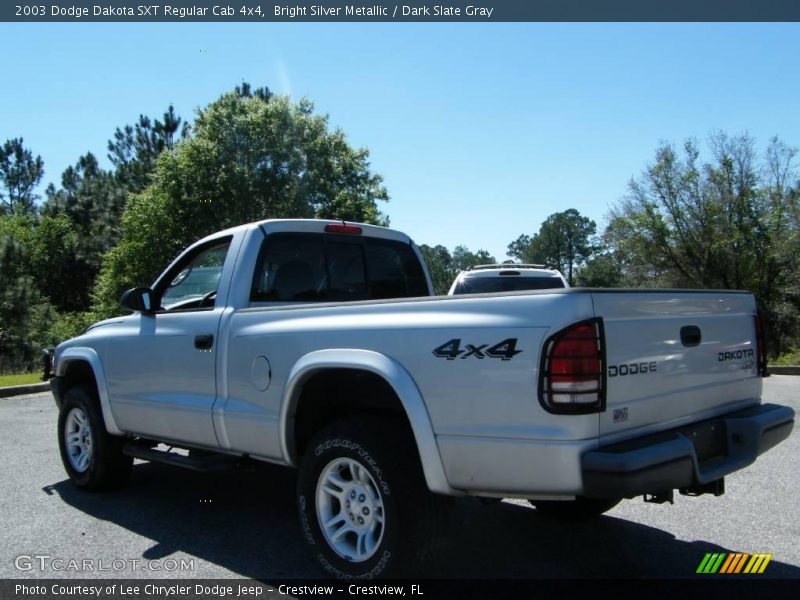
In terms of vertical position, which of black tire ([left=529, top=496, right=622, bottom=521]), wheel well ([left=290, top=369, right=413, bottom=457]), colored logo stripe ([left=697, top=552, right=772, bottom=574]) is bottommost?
colored logo stripe ([left=697, top=552, right=772, bottom=574])

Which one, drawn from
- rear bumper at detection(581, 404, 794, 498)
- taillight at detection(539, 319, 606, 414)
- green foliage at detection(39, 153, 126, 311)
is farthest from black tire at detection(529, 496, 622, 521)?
green foliage at detection(39, 153, 126, 311)

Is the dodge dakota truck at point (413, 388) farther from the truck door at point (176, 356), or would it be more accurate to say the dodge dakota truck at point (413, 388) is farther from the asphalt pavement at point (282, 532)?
the asphalt pavement at point (282, 532)

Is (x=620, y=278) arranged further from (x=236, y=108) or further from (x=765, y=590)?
(x=765, y=590)

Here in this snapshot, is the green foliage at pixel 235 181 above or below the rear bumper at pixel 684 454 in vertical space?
above

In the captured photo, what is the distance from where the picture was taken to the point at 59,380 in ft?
20.2

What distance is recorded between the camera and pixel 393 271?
17.9 feet

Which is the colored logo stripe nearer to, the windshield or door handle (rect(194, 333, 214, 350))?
door handle (rect(194, 333, 214, 350))

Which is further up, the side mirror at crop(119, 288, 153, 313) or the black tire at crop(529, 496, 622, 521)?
the side mirror at crop(119, 288, 153, 313)

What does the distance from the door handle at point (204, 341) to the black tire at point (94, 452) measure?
1.58 m

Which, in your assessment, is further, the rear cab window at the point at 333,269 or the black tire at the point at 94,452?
the black tire at the point at 94,452

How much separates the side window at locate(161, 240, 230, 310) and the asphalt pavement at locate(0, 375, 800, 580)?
1237 mm

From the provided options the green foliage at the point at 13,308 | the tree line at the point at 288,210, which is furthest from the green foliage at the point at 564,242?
the green foliage at the point at 13,308

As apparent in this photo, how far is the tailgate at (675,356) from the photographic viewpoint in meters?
3.10

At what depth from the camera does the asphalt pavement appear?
13.0 ft
